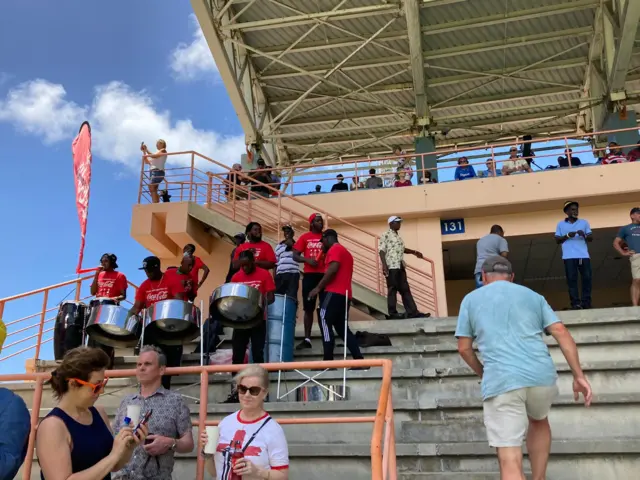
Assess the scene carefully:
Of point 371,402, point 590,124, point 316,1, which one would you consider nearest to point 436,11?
point 316,1

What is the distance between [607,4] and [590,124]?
4498 mm

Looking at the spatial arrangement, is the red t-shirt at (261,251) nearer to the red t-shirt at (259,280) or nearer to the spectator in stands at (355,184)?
the red t-shirt at (259,280)

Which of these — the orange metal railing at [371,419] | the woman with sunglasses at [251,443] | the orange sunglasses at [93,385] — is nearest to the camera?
the orange sunglasses at [93,385]

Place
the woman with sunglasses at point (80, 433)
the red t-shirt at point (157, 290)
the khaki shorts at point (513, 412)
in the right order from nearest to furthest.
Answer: the woman with sunglasses at point (80, 433)
the khaki shorts at point (513, 412)
the red t-shirt at point (157, 290)

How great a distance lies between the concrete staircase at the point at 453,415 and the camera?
3.67 metres

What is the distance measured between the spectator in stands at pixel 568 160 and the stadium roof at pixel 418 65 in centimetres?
300

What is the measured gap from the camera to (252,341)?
5234mm

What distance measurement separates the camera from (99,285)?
7074 mm

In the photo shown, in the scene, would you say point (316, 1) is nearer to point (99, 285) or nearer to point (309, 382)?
point (99, 285)

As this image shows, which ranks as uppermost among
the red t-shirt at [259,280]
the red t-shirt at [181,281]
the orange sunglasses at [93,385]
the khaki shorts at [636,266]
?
the khaki shorts at [636,266]

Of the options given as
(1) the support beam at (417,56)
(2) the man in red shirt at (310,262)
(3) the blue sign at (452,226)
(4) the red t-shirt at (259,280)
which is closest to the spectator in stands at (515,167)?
(3) the blue sign at (452,226)

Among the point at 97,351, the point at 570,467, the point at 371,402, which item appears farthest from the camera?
the point at 371,402

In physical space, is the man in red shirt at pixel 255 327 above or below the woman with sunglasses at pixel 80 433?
above

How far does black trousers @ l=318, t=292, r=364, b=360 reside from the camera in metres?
5.46
